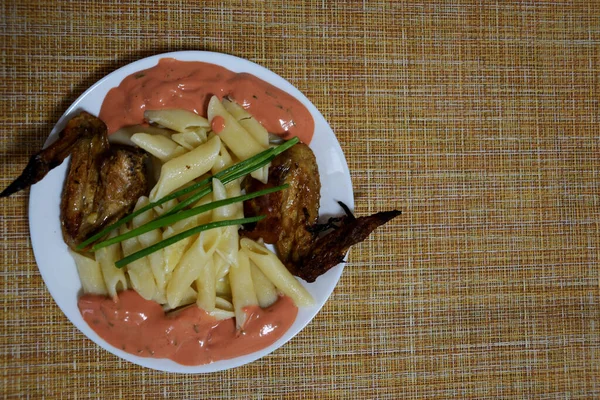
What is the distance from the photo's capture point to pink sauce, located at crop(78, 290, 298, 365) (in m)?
2.09

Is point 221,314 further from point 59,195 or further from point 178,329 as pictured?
point 59,195

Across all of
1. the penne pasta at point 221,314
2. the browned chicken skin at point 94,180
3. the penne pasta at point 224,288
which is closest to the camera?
the browned chicken skin at point 94,180

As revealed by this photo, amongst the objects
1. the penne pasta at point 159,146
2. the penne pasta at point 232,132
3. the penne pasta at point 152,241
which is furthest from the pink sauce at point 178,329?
the penne pasta at point 232,132

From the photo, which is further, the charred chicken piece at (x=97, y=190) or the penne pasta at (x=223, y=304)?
the penne pasta at (x=223, y=304)

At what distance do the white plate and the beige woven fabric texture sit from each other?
0.23 meters

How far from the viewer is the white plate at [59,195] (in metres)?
2.09

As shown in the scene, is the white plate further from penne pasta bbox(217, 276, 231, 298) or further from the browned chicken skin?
penne pasta bbox(217, 276, 231, 298)

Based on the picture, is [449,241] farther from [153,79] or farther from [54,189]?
[54,189]

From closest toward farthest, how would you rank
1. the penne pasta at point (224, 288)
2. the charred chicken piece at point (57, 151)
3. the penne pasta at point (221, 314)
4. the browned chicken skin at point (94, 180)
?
the charred chicken piece at point (57, 151) < the browned chicken skin at point (94, 180) < the penne pasta at point (221, 314) < the penne pasta at point (224, 288)

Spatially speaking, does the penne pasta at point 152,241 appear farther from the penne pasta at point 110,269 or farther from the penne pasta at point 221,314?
the penne pasta at point 221,314

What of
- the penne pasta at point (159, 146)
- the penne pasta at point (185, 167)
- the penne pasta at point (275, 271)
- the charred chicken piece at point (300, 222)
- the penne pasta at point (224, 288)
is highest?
the penne pasta at point (159, 146)

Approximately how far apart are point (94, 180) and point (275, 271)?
805 mm

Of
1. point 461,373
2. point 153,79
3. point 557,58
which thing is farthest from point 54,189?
point 557,58

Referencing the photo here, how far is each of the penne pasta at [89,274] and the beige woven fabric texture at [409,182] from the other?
1.09 feet
